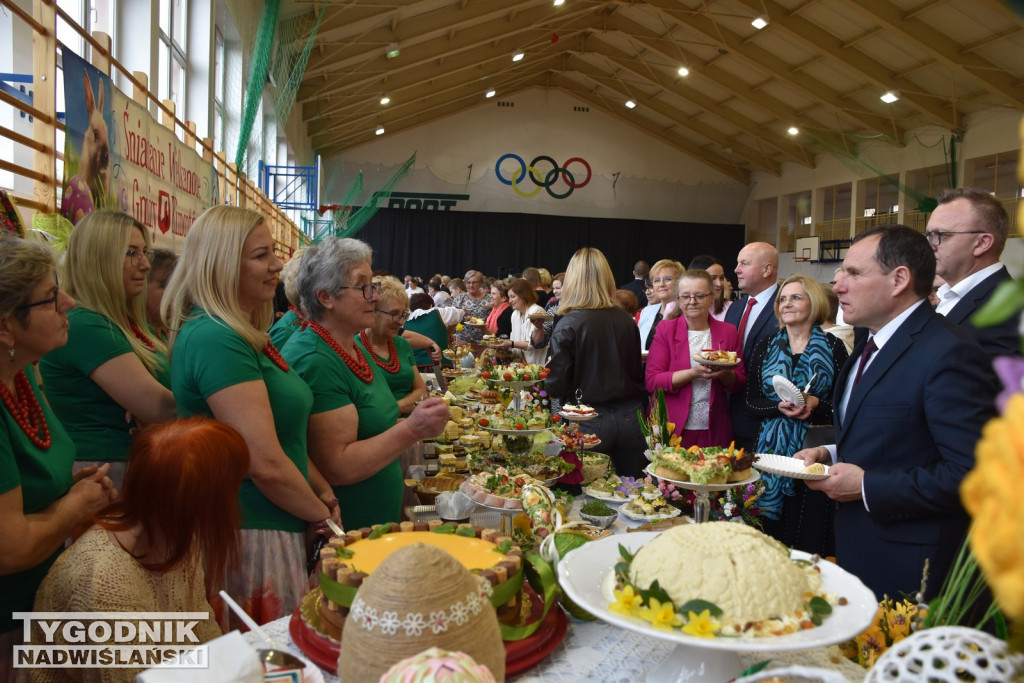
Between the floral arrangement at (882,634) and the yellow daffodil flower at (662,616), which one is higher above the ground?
the yellow daffodil flower at (662,616)

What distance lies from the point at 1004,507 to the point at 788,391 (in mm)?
2370

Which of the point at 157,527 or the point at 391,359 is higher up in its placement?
the point at 391,359

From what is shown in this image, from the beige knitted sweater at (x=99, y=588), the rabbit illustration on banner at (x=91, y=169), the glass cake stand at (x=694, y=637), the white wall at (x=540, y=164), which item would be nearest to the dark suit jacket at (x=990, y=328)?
the glass cake stand at (x=694, y=637)

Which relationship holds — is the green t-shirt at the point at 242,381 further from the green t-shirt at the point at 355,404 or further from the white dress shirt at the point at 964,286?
→ the white dress shirt at the point at 964,286

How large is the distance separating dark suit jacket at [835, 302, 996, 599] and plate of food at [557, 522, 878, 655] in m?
0.68

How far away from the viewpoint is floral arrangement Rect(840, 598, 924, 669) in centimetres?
120

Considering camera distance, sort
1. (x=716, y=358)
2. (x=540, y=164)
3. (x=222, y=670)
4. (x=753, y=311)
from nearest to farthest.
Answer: (x=222, y=670) → (x=716, y=358) → (x=753, y=311) → (x=540, y=164)

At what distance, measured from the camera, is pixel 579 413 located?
308 centimetres

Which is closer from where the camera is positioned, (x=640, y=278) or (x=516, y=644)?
(x=516, y=644)

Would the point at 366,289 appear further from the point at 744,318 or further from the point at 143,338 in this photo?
the point at 744,318

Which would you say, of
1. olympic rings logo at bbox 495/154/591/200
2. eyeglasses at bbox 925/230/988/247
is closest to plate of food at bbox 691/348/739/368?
eyeglasses at bbox 925/230/988/247

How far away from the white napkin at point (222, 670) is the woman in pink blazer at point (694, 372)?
2589 mm

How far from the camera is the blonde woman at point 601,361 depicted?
10.5 feet

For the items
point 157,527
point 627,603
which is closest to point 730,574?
point 627,603
